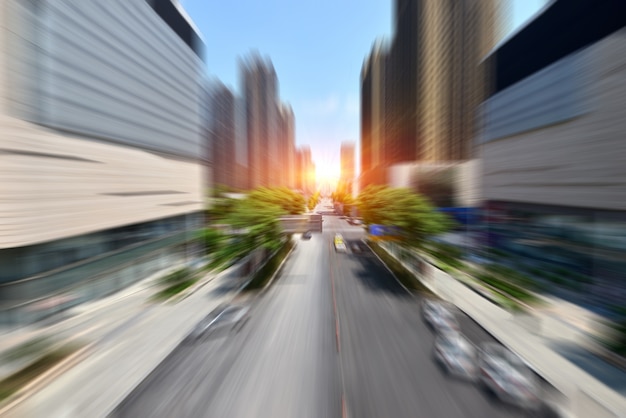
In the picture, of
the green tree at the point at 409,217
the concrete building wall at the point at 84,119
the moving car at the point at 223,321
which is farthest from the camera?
the green tree at the point at 409,217

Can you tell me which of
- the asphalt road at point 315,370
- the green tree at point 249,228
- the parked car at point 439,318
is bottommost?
the asphalt road at point 315,370

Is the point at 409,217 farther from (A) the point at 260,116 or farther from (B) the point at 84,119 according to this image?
(A) the point at 260,116

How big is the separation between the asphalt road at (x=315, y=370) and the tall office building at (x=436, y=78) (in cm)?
5283

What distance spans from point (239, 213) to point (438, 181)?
46363 mm

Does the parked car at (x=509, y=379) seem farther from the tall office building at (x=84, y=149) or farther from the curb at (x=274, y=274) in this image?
the tall office building at (x=84, y=149)

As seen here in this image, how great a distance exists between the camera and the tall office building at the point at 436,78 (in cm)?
6050

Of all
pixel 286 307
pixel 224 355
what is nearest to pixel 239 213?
pixel 286 307

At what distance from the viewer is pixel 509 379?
8.02 metres

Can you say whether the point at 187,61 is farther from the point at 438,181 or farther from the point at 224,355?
the point at 438,181

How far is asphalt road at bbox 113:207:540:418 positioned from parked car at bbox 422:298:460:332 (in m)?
0.52

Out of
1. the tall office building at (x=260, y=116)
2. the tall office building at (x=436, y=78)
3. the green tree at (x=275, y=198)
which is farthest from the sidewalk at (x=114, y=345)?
the tall office building at (x=260, y=116)

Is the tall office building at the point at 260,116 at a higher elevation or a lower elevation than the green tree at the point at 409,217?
higher

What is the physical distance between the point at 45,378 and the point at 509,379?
17227 mm

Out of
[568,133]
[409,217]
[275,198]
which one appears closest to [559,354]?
[409,217]
